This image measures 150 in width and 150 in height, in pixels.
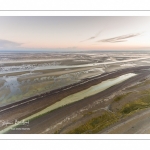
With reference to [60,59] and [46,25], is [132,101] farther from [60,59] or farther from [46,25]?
[60,59]

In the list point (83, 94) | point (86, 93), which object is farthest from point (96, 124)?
point (86, 93)

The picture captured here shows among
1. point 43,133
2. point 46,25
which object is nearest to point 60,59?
point 46,25

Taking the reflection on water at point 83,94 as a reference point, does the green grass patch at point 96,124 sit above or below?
below

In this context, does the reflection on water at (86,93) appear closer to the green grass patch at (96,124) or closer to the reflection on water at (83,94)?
the reflection on water at (83,94)

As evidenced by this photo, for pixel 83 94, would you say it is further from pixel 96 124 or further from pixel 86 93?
pixel 96 124

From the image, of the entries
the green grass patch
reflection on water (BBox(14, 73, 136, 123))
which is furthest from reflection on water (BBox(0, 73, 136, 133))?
the green grass patch

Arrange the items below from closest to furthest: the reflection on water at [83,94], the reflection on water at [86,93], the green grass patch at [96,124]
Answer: the green grass patch at [96,124], the reflection on water at [83,94], the reflection on water at [86,93]

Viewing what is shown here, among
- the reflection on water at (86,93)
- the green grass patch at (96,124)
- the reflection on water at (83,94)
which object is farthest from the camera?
the reflection on water at (86,93)

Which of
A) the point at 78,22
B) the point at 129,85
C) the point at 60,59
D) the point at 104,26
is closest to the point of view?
the point at 78,22

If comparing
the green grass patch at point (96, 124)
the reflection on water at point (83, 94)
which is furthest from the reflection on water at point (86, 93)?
the green grass patch at point (96, 124)

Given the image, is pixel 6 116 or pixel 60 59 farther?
pixel 60 59

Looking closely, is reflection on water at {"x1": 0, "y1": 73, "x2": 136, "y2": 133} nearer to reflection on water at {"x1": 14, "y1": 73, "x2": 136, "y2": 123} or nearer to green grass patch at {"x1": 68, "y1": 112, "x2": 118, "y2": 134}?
reflection on water at {"x1": 14, "y1": 73, "x2": 136, "y2": 123}
